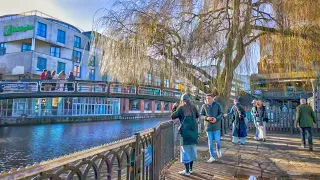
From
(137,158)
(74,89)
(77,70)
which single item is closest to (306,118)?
(137,158)

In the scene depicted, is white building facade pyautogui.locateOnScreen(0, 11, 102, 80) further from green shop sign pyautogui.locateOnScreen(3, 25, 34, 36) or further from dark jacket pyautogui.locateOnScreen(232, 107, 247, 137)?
dark jacket pyautogui.locateOnScreen(232, 107, 247, 137)

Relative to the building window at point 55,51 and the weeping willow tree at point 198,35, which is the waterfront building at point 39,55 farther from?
the weeping willow tree at point 198,35

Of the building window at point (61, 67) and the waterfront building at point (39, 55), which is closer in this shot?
the waterfront building at point (39, 55)

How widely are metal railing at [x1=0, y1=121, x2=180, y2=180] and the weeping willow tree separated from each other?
3.13 meters

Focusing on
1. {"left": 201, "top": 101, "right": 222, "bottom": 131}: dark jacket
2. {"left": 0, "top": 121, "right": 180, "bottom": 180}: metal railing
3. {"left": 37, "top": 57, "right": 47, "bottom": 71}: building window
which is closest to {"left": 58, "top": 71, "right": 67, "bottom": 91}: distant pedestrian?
{"left": 37, "top": 57, "right": 47, "bottom": 71}: building window

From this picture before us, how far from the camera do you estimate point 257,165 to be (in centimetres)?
567

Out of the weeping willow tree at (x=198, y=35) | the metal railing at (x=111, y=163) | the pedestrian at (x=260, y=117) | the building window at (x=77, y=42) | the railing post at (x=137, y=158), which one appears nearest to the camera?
the metal railing at (x=111, y=163)

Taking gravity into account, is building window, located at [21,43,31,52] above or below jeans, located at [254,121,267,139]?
above

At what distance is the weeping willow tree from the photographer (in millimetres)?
7141

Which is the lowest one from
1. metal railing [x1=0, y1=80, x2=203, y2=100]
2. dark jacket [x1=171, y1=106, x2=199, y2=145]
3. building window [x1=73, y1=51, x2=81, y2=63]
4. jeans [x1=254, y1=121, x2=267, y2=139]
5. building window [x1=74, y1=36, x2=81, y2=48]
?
jeans [x1=254, y1=121, x2=267, y2=139]

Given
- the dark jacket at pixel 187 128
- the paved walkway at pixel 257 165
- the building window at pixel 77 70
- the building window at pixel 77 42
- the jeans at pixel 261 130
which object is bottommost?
the paved walkway at pixel 257 165

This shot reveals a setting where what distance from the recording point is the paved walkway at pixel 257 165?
192 inches

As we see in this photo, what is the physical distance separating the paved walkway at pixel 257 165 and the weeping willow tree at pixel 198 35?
2.42m

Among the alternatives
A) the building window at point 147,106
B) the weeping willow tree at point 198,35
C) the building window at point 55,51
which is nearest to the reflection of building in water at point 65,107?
the building window at point 147,106
